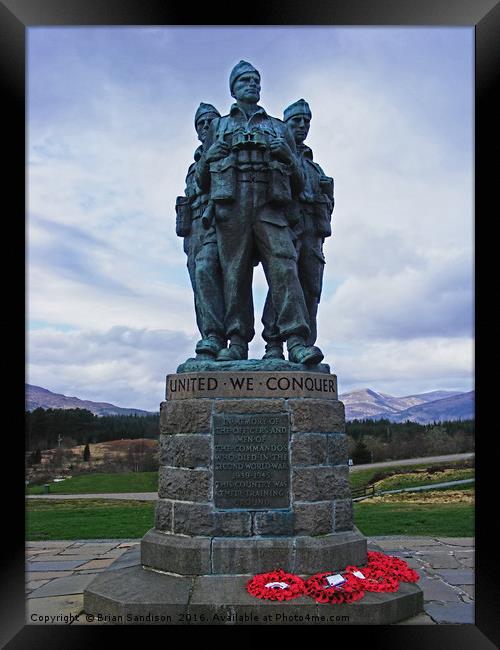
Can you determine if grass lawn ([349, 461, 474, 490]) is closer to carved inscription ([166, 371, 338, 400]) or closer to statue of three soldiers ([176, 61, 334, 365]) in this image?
statue of three soldiers ([176, 61, 334, 365])

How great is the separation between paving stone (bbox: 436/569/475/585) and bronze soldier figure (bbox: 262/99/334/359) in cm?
258

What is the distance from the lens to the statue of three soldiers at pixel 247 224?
5637 millimetres

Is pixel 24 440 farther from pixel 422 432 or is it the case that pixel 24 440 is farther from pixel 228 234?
pixel 422 432

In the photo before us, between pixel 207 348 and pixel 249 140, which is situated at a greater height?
pixel 249 140

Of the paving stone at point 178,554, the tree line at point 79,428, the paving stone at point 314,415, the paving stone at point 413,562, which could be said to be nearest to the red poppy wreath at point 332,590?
the paving stone at point 178,554

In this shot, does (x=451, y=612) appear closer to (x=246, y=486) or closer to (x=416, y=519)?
(x=246, y=486)

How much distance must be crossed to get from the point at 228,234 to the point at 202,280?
523 millimetres

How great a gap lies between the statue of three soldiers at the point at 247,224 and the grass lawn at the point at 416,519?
3.95 meters

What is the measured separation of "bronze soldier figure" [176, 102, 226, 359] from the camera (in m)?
5.90

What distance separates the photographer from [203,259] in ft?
19.6

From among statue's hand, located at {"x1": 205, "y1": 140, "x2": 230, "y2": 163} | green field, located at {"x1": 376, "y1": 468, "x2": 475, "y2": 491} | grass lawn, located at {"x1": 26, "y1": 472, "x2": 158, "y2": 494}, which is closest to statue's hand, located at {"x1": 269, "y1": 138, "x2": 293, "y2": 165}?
statue's hand, located at {"x1": 205, "y1": 140, "x2": 230, "y2": 163}

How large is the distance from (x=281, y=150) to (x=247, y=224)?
28.7 inches

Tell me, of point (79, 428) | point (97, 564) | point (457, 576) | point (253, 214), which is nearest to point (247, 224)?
point (253, 214)

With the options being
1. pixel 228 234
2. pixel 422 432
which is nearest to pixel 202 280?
pixel 228 234
